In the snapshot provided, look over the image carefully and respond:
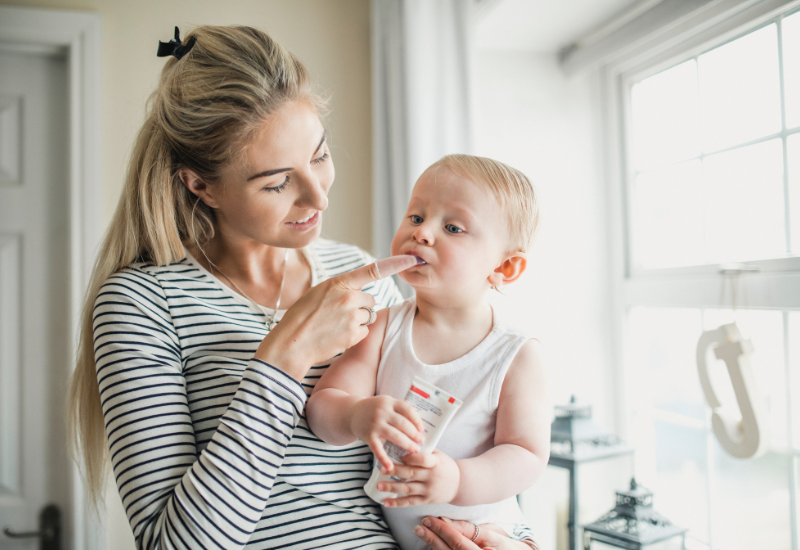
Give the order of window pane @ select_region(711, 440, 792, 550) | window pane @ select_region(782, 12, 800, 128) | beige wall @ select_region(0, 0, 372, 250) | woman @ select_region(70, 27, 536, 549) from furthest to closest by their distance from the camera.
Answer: beige wall @ select_region(0, 0, 372, 250) → window pane @ select_region(711, 440, 792, 550) → window pane @ select_region(782, 12, 800, 128) → woman @ select_region(70, 27, 536, 549)

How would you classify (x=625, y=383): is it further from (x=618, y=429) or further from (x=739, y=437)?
(x=739, y=437)

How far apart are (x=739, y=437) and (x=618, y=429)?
78cm

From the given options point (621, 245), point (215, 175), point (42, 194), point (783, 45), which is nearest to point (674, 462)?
point (621, 245)

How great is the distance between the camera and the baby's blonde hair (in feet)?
2.99

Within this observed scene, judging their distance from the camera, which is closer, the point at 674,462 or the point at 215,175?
the point at 215,175

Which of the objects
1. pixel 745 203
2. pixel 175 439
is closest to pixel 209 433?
pixel 175 439

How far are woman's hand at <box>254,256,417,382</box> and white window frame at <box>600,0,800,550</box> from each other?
1.14 metres

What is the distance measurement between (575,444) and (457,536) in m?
1.04

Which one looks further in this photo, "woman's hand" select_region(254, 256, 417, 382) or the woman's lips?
the woman's lips

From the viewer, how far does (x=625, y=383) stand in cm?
215

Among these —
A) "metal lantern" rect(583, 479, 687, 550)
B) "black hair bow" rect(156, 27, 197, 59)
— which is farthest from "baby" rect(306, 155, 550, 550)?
"metal lantern" rect(583, 479, 687, 550)

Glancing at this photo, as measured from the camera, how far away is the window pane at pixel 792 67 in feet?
4.64

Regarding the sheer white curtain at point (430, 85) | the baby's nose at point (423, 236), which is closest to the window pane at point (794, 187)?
the sheer white curtain at point (430, 85)

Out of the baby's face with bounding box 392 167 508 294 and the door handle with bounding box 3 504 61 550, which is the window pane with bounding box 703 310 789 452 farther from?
the door handle with bounding box 3 504 61 550
